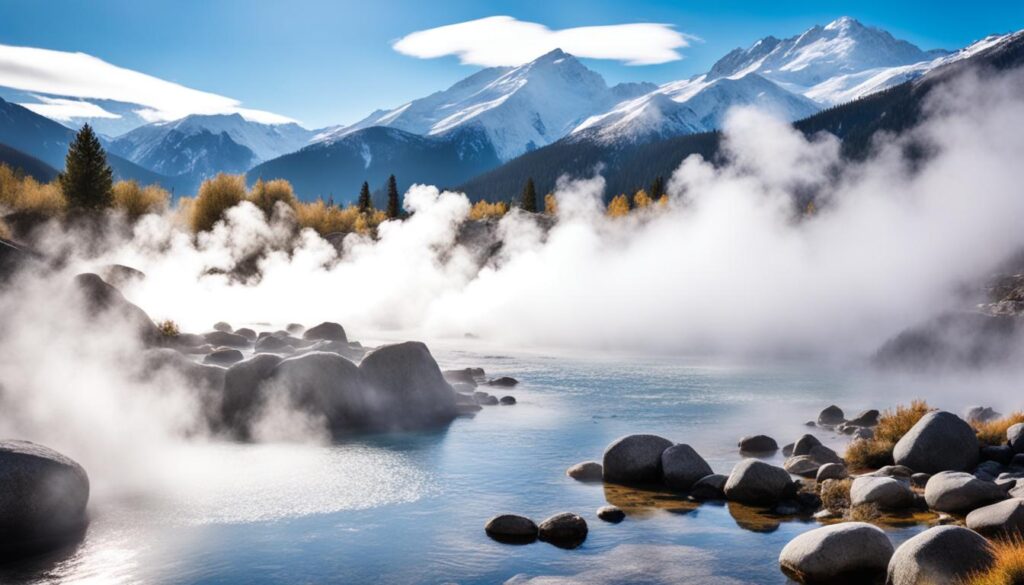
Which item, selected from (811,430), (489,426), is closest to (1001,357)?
(811,430)

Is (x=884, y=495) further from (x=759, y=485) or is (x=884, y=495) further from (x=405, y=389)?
(x=405, y=389)

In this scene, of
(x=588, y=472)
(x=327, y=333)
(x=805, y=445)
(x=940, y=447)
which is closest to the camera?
(x=940, y=447)

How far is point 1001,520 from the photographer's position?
1184cm

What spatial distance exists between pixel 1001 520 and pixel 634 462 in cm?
638

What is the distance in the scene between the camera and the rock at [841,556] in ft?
35.7

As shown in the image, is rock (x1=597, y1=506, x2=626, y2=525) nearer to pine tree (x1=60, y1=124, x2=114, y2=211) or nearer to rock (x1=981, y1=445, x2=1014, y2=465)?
rock (x1=981, y1=445, x2=1014, y2=465)

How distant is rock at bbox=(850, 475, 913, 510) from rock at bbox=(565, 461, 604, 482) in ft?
15.5

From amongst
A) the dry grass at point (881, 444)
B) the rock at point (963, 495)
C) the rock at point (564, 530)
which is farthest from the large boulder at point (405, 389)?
the rock at point (963, 495)

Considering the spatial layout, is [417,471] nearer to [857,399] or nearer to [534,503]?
[534,503]

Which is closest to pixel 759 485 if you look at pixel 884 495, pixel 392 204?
pixel 884 495

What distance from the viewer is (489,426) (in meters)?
22.0

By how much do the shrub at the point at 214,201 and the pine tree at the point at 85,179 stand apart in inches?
263

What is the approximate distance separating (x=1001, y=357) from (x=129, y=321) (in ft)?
125

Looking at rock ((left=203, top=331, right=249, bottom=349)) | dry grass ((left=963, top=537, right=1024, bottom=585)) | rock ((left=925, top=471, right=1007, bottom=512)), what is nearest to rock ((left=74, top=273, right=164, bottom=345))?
rock ((left=203, top=331, right=249, bottom=349))
